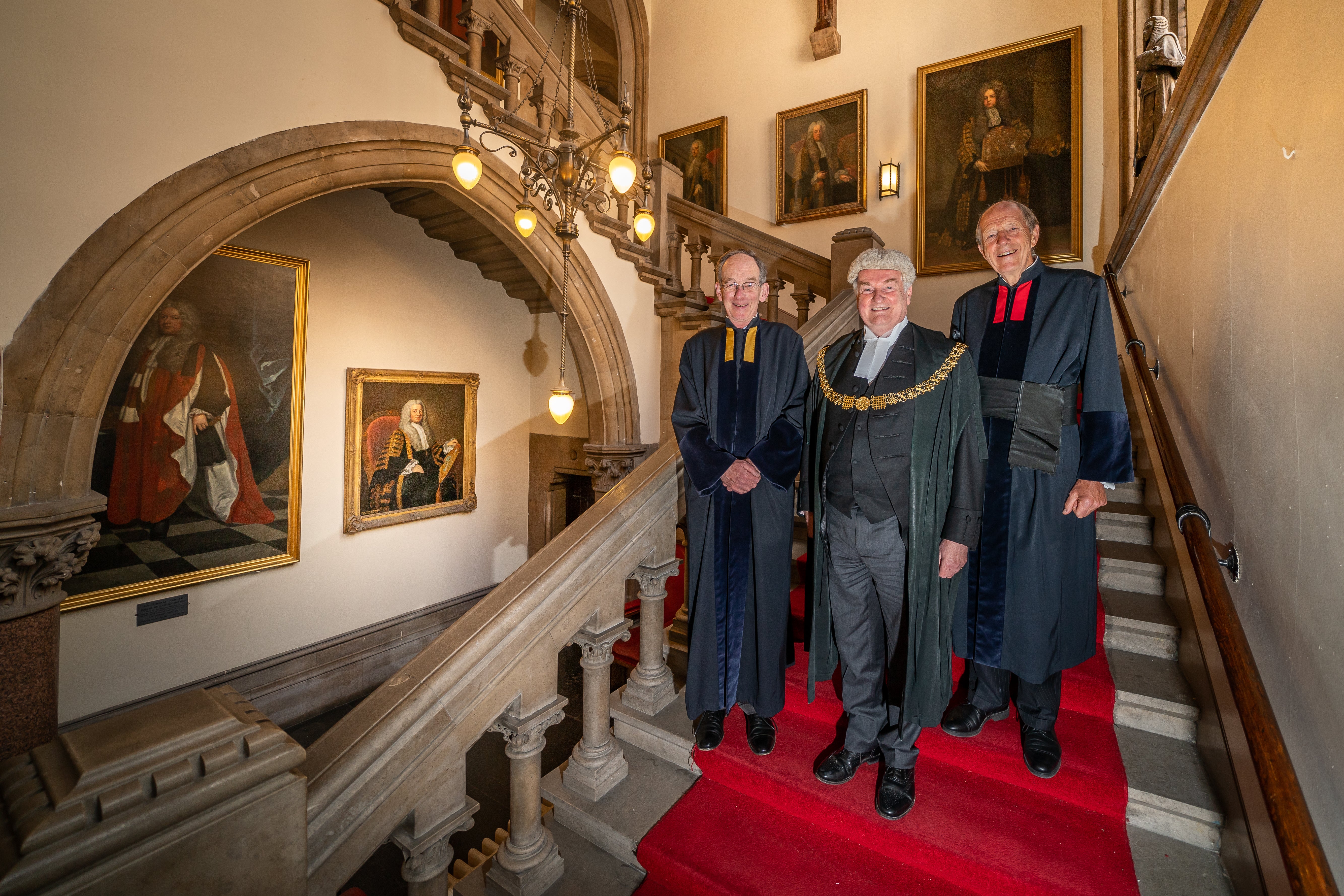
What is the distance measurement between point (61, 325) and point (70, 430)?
0.50 meters

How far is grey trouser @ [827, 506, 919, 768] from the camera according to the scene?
5.92 feet

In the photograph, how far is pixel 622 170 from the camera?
380cm

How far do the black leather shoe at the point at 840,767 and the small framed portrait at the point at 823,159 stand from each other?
642cm

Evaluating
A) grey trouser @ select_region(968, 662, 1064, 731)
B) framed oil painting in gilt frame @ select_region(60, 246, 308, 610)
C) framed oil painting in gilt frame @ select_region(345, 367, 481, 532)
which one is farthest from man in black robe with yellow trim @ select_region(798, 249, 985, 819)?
framed oil painting in gilt frame @ select_region(345, 367, 481, 532)

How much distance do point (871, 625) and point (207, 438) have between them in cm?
558

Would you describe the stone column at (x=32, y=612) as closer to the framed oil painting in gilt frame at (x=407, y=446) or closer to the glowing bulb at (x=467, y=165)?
the glowing bulb at (x=467, y=165)

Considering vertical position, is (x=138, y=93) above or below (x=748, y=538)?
above

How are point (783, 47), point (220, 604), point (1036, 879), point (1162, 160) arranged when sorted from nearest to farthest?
point (1036, 879), point (1162, 160), point (220, 604), point (783, 47)

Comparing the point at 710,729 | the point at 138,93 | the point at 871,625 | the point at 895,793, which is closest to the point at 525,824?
the point at 710,729

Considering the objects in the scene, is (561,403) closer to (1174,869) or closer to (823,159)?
(1174,869)

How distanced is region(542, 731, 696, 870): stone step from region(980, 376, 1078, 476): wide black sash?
60.7 inches

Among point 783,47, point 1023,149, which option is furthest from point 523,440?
point 1023,149

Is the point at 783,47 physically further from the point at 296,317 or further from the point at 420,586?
the point at 420,586

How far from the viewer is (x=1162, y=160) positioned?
273cm
